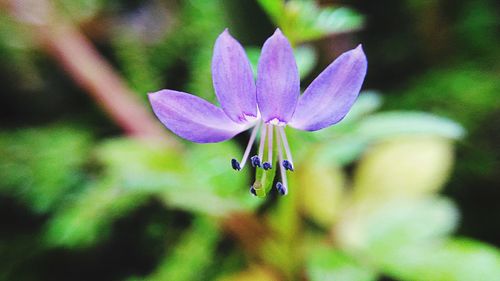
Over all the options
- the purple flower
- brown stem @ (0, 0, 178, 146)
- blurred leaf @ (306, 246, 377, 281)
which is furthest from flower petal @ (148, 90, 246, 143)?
brown stem @ (0, 0, 178, 146)

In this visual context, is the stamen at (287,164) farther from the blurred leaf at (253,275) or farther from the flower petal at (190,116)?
the blurred leaf at (253,275)

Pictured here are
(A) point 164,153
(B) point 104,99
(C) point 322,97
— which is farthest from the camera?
(B) point 104,99

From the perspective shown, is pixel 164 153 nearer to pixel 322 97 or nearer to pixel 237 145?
pixel 237 145

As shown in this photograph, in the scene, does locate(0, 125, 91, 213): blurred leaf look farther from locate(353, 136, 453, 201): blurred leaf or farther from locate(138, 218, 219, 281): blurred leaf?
locate(353, 136, 453, 201): blurred leaf

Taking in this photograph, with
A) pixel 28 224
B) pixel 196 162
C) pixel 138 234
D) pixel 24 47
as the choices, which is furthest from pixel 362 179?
pixel 24 47

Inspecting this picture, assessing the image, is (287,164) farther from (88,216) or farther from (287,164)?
(88,216)

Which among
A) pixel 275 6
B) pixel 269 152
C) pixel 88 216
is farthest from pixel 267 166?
pixel 88 216

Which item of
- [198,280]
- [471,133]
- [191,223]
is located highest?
[471,133]

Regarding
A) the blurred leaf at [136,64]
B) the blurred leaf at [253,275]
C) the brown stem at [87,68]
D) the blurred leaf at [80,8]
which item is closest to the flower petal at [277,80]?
the blurred leaf at [253,275]
